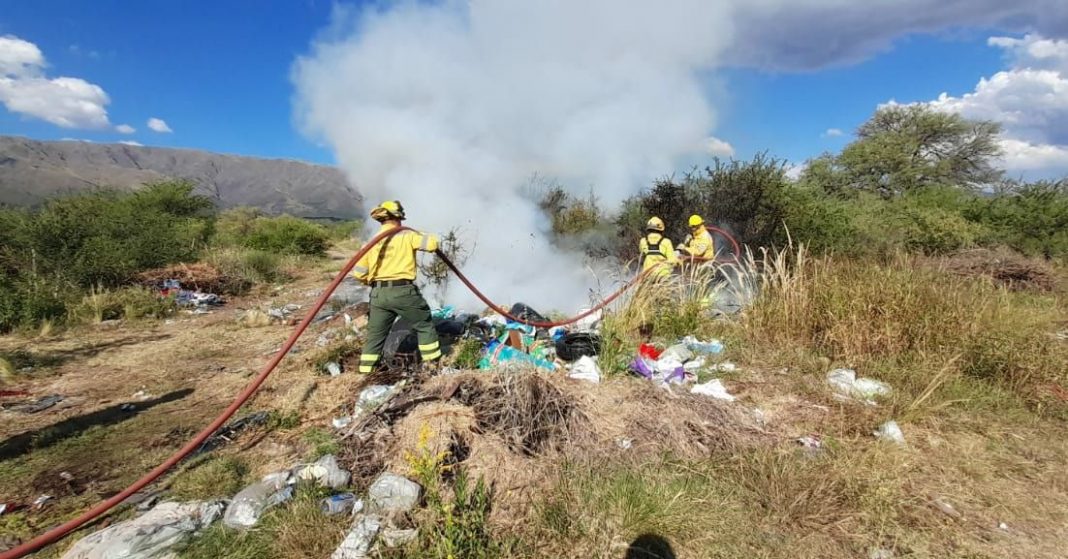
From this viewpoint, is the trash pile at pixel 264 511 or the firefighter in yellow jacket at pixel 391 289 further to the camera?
the firefighter in yellow jacket at pixel 391 289

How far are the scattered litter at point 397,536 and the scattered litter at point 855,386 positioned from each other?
130 inches

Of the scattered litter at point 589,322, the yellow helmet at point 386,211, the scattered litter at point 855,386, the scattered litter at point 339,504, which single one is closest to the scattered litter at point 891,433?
the scattered litter at point 855,386

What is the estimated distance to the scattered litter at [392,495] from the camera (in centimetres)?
228

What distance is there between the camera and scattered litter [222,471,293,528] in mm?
2295

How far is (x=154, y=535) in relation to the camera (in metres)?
2.12

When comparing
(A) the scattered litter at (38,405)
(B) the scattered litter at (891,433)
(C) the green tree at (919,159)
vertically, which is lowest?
(A) the scattered litter at (38,405)

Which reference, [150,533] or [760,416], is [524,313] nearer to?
[760,416]

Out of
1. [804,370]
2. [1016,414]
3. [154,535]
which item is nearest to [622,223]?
[804,370]

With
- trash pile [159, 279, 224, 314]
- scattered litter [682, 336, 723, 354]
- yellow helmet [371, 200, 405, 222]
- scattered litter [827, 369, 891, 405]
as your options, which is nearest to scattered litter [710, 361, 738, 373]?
scattered litter [682, 336, 723, 354]

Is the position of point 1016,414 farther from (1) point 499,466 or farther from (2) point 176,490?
(2) point 176,490

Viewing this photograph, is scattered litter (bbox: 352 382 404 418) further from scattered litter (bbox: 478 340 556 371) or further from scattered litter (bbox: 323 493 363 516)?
scattered litter (bbox: 323 493 363 516)

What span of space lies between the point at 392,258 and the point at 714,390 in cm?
300

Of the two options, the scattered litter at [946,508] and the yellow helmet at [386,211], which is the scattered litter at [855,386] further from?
the yellow helmet at [386,211]

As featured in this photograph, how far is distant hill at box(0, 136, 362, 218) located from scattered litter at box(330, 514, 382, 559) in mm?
137758
